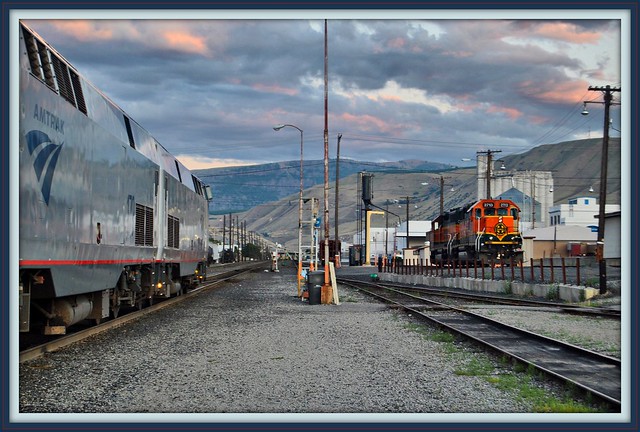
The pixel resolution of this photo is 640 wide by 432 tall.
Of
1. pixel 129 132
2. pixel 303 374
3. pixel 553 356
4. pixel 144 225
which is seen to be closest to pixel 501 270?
pixel 144 225

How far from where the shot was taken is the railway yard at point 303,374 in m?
9.13

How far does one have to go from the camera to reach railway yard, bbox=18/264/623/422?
9.13 meters

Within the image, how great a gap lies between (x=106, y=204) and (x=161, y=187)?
661 cm

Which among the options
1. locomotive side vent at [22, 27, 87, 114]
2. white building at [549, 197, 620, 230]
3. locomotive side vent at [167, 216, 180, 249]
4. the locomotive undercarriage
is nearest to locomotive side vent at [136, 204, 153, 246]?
the locomotive undercarriage

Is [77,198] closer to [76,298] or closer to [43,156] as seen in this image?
[43,156]

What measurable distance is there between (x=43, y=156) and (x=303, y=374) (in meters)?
4.93

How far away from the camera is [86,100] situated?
1327 cm

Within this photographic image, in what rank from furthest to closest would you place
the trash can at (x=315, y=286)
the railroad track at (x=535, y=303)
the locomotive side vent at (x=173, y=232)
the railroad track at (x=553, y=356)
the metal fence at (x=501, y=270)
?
the metal fence at (x=501, y=270) → the trash can at (x=315, y=286) → the railroad track at (x=535, y=303) → the locomotive side vent at (x=173, y=232) → the railroad track at (x=553, y=356)

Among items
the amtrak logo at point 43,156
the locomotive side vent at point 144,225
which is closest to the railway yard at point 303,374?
the locomotive side vent at point 144,225

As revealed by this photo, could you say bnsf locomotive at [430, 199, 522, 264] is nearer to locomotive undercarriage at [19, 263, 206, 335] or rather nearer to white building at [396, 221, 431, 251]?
locomotive undercarriage at [19, 263, 206, 335]

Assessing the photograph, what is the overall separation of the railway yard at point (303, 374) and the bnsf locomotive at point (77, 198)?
1.04 metres

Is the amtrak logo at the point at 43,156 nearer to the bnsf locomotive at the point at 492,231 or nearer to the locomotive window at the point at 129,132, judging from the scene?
the locomotive window at the point at 129,132

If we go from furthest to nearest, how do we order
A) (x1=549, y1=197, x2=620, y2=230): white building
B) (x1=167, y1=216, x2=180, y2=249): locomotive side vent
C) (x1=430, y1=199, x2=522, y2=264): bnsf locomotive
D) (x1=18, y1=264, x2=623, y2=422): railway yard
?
(x1=549, y1=197, x2=620, y2=230): white building < (x1=430, y1=199, x2=522, y2=264): bnsf locomotive < (x1=167, y1=216, x2=180, y2=249): locomotive side vent < (x1=18, y1=264, x2=623, y2=422): railway yard

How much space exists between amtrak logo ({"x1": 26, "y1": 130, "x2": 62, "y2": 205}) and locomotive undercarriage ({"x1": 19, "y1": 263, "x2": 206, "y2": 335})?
3.98 ft
